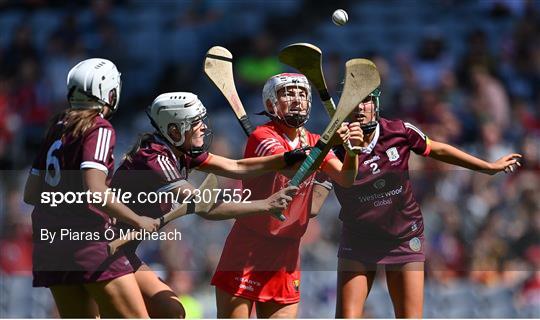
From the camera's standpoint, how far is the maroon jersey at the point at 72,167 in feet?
17.6

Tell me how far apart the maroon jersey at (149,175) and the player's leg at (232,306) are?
58 centimetres

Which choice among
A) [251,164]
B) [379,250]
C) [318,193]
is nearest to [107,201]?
[251,164]

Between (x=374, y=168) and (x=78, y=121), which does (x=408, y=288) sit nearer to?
(x=374, y=168)

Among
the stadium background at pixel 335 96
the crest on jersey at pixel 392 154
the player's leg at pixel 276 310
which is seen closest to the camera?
the player's leg at pixel 276 310

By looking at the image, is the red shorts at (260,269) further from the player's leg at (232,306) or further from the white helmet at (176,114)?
the white helmet at (176,114)

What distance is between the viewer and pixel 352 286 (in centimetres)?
620

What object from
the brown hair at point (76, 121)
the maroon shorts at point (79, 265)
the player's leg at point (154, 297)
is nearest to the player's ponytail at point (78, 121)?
the brown hair at point (76, 121)

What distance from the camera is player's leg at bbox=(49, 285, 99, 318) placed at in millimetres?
5500

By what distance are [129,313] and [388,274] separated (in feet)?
4.99

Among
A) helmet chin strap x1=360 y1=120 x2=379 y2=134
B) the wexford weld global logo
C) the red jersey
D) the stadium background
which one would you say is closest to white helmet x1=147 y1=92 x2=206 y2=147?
the red jersey

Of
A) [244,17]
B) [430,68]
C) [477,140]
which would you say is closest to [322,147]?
[477,140]

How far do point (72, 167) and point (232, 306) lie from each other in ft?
3.76

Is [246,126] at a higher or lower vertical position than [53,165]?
higher

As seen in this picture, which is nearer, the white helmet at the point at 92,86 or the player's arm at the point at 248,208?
the white helmet at the point at 92,86
